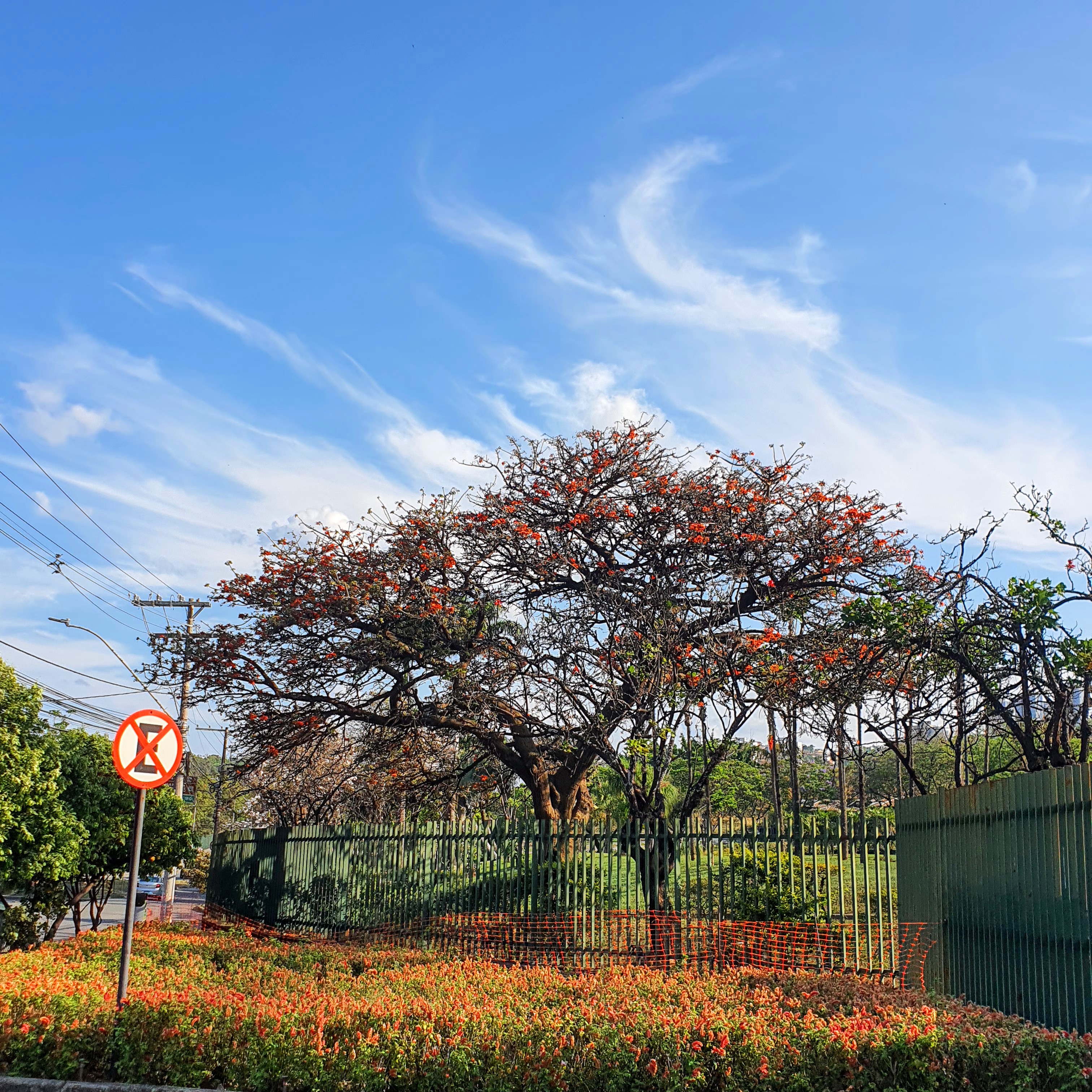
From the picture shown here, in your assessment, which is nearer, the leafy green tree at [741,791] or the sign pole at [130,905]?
the sign pole at [130,905]

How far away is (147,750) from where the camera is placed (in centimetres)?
909

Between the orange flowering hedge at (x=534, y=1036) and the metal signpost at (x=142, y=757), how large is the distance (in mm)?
1017

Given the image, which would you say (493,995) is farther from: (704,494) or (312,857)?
(312,857)

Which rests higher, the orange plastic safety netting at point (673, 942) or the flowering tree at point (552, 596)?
the flowering tree at point (552, 596)

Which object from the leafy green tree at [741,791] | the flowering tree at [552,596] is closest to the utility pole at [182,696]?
the flowering tree at [552,596]

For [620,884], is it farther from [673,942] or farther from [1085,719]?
[1085,719]

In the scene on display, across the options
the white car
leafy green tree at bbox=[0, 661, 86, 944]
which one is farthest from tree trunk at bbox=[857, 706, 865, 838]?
the white car

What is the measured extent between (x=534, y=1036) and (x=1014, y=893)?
Result: 13.1ft

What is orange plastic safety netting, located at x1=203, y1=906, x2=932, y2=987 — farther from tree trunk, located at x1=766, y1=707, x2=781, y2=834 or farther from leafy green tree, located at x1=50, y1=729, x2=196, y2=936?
leafy green tree, located at x1=50, y1=729, x2=196, y2=936

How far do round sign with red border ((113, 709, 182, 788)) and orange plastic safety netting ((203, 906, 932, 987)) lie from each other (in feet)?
17.9

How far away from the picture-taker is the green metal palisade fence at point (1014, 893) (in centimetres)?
686

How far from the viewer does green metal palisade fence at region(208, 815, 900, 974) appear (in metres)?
13.0

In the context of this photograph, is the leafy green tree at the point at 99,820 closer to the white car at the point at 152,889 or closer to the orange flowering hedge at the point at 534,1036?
the orange flowering hedge at the point at 534,1036

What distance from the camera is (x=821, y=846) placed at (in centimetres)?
1312
